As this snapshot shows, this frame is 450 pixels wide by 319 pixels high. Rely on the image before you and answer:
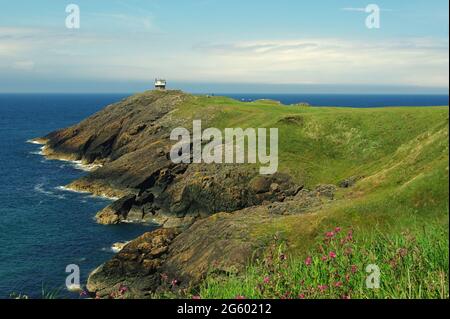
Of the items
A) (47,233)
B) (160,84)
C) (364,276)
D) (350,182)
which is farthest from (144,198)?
(160,84)

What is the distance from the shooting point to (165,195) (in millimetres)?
79812

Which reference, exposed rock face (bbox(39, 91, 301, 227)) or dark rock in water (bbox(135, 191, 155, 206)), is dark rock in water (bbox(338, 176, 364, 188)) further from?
dark rock in water (bbox(135, 191, 155, 206))

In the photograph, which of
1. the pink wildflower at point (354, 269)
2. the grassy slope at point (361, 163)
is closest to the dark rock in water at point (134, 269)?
the grassy slope at point (361, 163)

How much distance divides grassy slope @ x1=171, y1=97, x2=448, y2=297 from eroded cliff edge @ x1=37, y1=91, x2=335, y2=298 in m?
3.57

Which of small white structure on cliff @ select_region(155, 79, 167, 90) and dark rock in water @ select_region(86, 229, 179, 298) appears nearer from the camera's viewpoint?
dark rock in water @ select_region(86, 229, 179, 298)

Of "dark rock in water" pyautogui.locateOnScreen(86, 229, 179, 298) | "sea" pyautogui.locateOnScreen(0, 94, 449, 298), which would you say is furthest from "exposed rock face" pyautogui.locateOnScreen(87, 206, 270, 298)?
"sea" pyautogui.locateOnScreen(0, 94, 449, 298)

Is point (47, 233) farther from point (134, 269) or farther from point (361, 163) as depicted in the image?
point (361, 163)

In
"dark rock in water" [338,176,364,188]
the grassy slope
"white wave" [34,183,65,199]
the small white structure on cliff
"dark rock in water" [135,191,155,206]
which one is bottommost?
"white wave" [34,183,65,199]

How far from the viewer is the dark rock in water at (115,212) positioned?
72.2m

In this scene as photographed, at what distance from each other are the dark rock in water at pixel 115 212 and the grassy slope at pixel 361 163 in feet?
88.4

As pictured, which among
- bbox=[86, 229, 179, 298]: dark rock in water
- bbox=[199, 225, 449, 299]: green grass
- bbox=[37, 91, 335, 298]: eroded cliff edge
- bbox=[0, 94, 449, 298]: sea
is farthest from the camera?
bbox=[0, 94, 449, 298]: sea

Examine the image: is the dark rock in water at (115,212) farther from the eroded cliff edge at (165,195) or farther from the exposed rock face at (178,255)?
the exposed rock face at (178,255)

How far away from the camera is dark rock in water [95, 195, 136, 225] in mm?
72188
